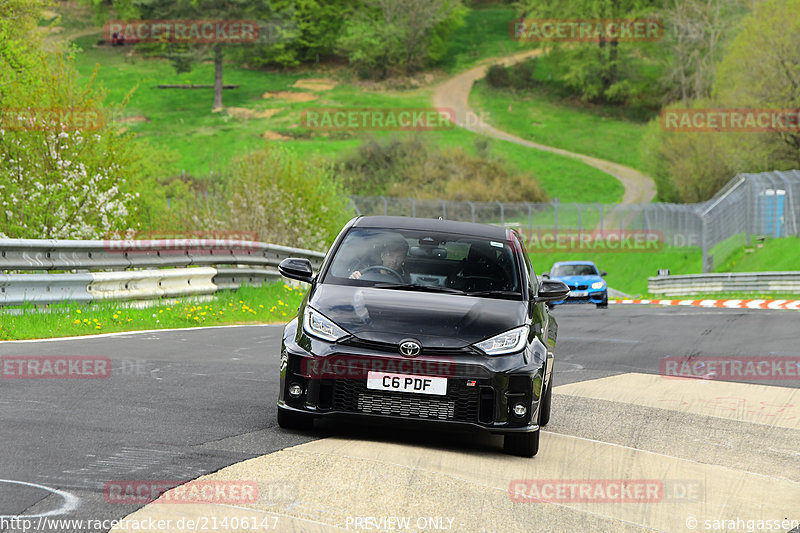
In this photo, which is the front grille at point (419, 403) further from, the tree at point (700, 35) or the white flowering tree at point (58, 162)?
the tree at point (700, 35)

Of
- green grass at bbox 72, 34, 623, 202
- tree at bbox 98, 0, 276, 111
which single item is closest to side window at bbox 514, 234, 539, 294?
green grass at bbox 72, 34, 623, 202

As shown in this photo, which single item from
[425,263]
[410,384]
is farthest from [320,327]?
[425,263]

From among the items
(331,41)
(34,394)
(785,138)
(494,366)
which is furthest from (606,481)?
(331,41)

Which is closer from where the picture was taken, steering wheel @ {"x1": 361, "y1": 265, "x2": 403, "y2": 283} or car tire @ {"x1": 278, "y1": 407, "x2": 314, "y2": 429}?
car tire @ {"x1": 278, "y1": 407, "x2": 314, "y2": 429}

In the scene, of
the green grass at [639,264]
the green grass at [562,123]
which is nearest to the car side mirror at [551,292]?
the green grass at [639,264]

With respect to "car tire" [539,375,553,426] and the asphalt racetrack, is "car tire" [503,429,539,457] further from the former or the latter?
"car tire" [539,375,553,426]

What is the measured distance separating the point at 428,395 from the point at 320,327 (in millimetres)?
870

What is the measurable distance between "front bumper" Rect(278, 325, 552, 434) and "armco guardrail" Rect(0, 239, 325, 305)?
281 inches

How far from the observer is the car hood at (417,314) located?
7520mm

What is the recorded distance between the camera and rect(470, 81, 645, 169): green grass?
103438 mm

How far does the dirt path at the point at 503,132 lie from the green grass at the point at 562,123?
1148mm

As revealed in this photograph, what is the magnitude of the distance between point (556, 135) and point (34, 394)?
100 meters

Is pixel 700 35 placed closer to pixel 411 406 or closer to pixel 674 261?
pixel 674 261

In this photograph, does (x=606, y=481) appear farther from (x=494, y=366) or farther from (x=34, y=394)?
(x=34, y=394)
